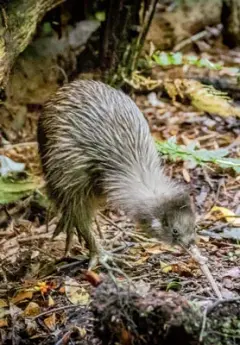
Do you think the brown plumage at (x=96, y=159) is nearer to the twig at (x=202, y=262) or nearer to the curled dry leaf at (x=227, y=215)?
the twig at (x=202, y=262)

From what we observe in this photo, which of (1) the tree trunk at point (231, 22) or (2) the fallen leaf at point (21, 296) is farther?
(1) the tree trunk at point (231, 22)

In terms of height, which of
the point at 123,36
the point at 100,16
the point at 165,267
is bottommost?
the point at 165,267

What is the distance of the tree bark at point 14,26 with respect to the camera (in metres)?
4.20

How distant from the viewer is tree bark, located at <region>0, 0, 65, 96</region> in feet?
13.8

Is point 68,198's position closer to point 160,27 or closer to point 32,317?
point 32,317

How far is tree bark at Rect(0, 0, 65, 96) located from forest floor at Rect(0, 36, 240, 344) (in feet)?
3.41

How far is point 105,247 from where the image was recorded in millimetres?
4559

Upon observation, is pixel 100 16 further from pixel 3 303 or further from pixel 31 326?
pixel 31 326

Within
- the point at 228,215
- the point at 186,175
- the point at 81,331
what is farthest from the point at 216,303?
the point at 186,175

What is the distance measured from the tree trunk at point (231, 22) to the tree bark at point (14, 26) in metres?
3.18

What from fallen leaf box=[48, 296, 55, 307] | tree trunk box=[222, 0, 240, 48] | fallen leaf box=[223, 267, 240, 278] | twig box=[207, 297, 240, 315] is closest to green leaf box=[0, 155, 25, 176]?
fallen leaf box=[48, 296, 55, 307]

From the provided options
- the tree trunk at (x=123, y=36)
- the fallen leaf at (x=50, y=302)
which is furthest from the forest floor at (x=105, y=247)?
the tree trunk at (x=123, y=36)

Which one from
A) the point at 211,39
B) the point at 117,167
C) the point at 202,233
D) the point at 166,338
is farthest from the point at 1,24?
the point at 211,39

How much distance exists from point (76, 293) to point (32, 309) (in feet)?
0.80
